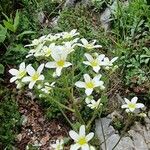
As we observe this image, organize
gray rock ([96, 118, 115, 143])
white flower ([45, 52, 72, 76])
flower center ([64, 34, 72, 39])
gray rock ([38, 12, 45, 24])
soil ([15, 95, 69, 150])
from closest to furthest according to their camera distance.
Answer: white flower ([45, 52, 72, 76]), flower center ([64, 34, 72, 39]), gray rock ([96, 118, 115, 143]), soil ([15, 95, 69, 150]), gray rock ([38, 12, 45, 24])

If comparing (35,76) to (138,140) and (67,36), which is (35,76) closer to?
(67,36)

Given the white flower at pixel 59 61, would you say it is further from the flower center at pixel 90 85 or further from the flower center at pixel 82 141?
the flower center at pixel 82 141

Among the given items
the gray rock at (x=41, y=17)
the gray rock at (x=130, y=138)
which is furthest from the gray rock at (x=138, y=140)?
the gray rock at (x=41, y=17)

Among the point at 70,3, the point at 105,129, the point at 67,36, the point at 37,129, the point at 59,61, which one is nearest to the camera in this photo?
the point at 59,61

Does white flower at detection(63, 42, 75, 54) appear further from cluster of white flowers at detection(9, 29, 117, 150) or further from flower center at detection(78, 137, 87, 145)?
flower center at detection(78, 137, 87, 145)

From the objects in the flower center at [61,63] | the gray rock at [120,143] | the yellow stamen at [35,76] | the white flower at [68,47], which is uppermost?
the white flower at [68,47]

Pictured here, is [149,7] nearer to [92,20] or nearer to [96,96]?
[92,20]

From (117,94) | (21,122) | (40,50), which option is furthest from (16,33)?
(40,50)

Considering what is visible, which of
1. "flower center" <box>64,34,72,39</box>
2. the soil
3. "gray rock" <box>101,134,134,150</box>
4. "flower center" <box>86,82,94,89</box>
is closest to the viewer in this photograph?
"flower center" <box>86,82,94,89</box>

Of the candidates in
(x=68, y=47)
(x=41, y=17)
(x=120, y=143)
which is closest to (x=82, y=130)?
(x=68, y=47)

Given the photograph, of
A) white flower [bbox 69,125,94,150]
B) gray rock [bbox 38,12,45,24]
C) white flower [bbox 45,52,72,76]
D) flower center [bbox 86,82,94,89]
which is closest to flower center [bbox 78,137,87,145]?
white flower [bbox 69,125,94,150]

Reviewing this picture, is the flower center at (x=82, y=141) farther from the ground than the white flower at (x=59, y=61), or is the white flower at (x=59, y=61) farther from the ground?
the white flower at (x=59, y=61)
